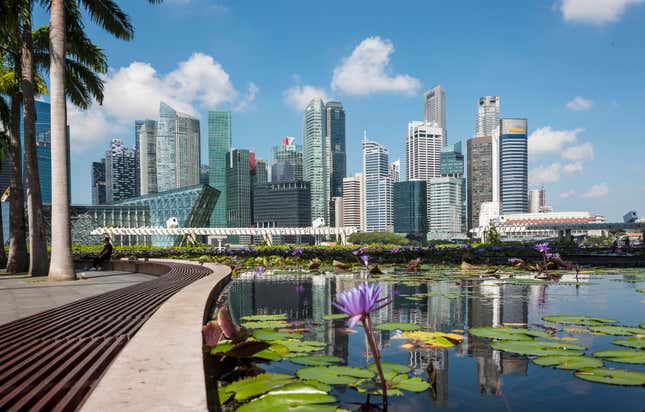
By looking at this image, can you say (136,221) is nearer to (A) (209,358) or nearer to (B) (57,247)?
(B) (57,247)

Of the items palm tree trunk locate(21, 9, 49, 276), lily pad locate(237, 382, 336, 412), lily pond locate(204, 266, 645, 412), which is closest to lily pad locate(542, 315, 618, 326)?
lily pond locate(204, 266, 645, 412)

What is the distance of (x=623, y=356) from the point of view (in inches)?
130

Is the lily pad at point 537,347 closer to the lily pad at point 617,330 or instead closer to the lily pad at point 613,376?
the lily pad at point 613,376

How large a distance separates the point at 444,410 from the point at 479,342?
1.75 metres

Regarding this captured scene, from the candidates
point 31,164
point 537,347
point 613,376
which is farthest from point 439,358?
point 31,164

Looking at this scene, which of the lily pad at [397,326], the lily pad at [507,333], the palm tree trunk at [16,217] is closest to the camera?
the lily pad at [507,333]

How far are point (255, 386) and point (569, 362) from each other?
87.1 inches

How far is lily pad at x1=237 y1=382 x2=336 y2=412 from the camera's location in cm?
Answer: 227

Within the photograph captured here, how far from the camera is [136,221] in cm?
8156

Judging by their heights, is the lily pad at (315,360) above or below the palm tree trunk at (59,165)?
below

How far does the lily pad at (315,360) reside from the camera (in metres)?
3.25

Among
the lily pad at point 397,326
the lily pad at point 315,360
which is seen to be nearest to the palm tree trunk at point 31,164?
the lily pad at point 397,326

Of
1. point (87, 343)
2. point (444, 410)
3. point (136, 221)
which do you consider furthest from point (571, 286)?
point (136, 221)

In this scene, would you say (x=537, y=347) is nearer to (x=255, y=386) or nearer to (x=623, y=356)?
(x=623, y=356)
